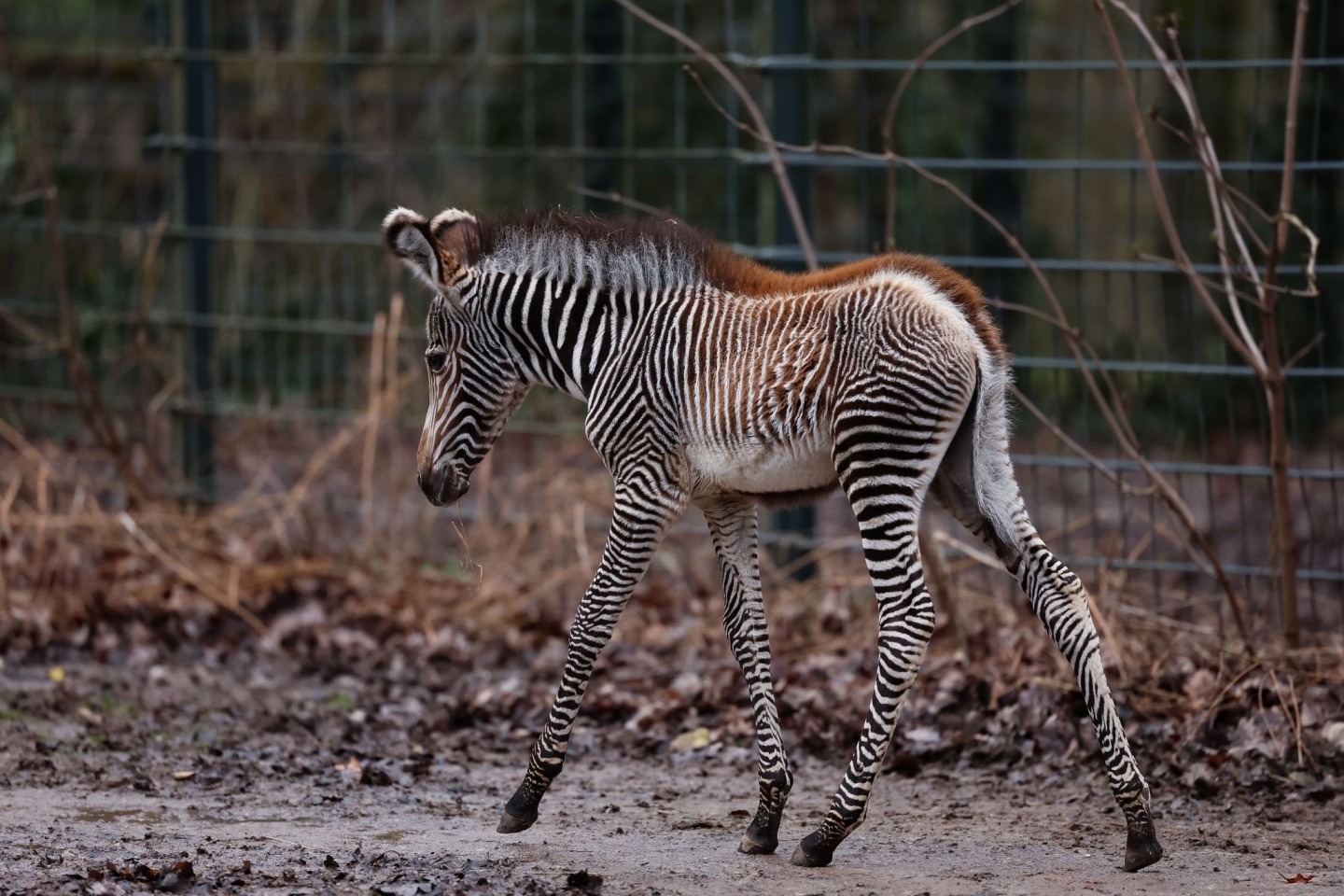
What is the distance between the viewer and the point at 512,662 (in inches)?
291

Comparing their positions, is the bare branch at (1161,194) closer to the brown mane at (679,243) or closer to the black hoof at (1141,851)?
the brown mane at (679,243)

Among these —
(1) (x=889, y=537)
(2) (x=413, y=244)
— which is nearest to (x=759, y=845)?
(1) (x=889, y=537)

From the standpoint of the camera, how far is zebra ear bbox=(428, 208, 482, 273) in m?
5.13

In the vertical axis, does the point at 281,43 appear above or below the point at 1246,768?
above

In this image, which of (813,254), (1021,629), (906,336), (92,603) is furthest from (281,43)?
(906,336)

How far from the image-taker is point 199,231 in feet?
29.5

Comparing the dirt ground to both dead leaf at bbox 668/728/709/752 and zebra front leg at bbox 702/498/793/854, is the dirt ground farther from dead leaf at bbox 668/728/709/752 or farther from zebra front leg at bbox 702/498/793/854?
zebra front leg at bbox 702/498/793/854

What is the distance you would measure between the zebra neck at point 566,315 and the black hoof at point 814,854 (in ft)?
5.14

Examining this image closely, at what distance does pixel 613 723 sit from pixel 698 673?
51cm

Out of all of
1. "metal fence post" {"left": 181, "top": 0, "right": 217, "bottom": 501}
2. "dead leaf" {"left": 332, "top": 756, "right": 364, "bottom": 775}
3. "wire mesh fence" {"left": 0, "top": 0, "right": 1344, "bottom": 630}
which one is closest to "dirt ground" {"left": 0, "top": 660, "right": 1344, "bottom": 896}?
"dead leaf" {"left": 332, "top": 756, "right": 364, "bottom": 775}

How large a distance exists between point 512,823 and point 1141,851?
74.6 inches

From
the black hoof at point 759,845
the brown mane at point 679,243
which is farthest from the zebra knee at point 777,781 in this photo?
the brown mane at point 679,243

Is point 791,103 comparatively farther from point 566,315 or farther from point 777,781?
point 777,781

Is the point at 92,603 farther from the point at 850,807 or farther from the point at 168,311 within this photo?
the point at 850,807
